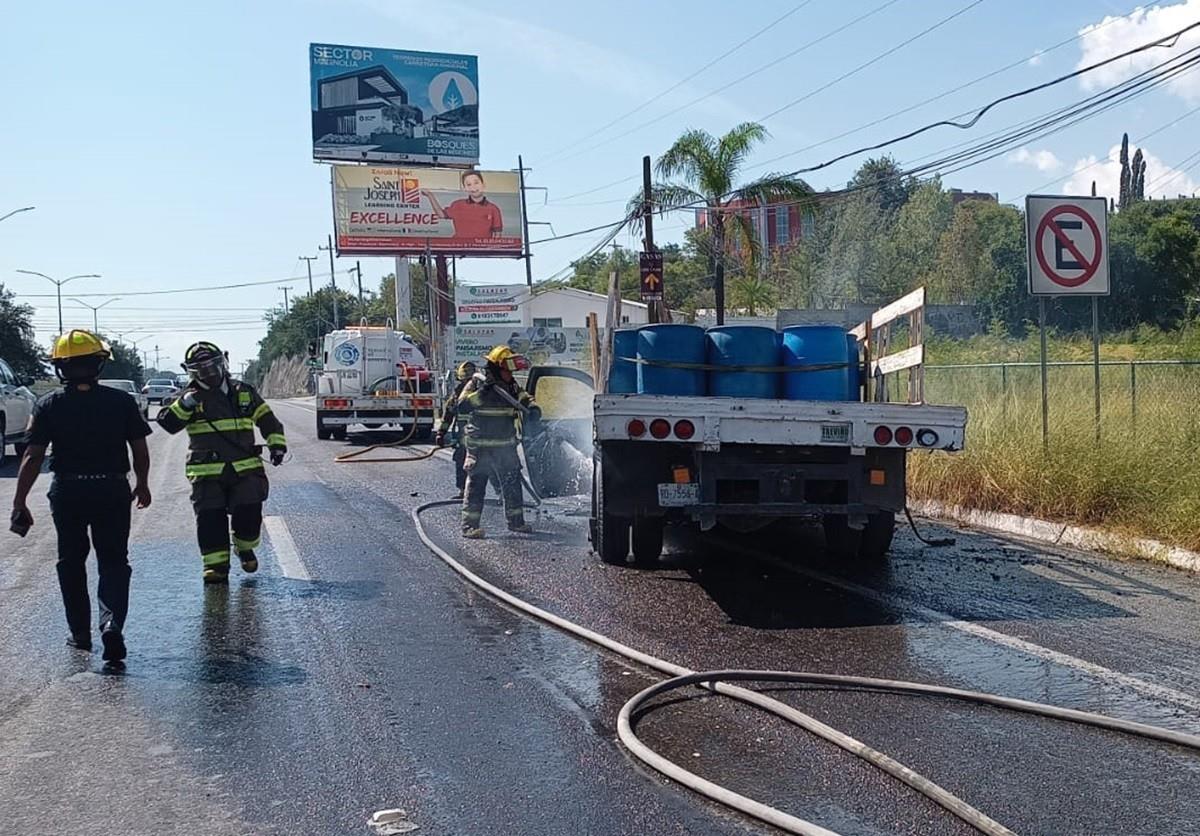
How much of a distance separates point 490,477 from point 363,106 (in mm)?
37446

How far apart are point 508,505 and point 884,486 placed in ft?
13.1

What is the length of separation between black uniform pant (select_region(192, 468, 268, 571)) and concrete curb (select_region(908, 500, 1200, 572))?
20.9 ft

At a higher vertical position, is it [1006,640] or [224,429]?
[224,429]

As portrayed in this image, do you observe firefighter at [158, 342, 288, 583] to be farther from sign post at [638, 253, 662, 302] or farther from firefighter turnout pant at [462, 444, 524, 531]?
sign post at [638, 253, 662, 302]

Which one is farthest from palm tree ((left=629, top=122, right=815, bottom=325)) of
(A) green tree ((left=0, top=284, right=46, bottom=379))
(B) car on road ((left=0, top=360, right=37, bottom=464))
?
(A) green tree ((left=0, top=284, right=46, bottom=379))

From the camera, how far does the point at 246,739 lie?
4.88m

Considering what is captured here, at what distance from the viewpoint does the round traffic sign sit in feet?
35.4

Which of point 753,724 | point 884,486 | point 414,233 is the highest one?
point 414,233

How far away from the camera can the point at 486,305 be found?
4172cm

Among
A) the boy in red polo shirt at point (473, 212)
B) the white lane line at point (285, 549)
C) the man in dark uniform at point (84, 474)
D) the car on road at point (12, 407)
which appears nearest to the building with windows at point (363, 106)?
the boy in red polo shirt at point (473, 212)

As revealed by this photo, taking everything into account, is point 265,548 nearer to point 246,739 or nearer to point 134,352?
point 246,739

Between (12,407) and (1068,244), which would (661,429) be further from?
(12,407)

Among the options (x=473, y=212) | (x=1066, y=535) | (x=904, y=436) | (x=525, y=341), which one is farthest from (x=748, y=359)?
(x=473, y=212)

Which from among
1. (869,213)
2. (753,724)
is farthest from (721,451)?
(869,213)
